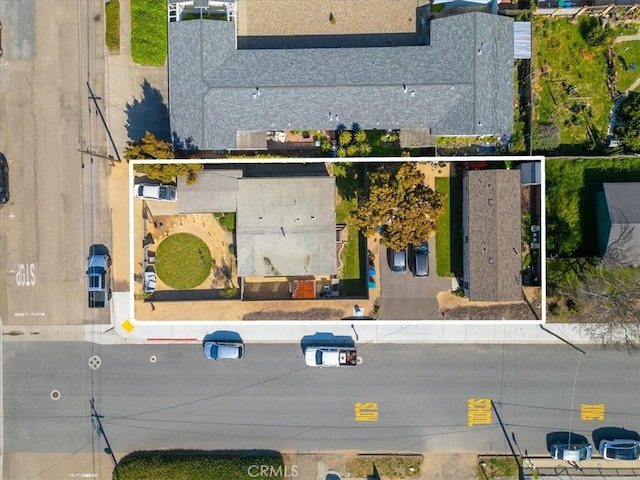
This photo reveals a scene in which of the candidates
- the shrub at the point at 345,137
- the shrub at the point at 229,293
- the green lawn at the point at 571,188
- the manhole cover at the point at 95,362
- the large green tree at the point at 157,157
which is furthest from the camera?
the manhole cover at the point at 95,362

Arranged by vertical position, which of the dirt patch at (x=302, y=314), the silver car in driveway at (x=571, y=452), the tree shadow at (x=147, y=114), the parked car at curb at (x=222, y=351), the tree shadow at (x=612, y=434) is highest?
the tree shadow at (x=147, y=114)

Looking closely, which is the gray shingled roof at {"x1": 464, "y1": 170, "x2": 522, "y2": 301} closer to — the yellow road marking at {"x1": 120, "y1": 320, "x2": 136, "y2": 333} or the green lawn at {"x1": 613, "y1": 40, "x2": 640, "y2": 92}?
the green lawn at {"x1": 613, "y1": 40, "x2": 640, "y2": 92}

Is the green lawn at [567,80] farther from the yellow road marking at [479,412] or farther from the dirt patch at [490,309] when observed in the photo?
the yellow road marking at [479,412]

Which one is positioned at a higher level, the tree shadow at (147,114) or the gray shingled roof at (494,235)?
the tree shadow at (147,114)

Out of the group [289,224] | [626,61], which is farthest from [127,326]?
[626,61]

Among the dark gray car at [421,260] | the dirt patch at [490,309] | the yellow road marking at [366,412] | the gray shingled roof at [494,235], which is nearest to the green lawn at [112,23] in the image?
the dark gray car at [421,260]

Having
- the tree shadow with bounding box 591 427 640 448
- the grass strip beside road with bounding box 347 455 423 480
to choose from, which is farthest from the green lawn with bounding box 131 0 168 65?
the tree shadow with bounding box 591 427 640 448

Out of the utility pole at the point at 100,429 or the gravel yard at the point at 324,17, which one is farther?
the utility pole at the point at 100,429
